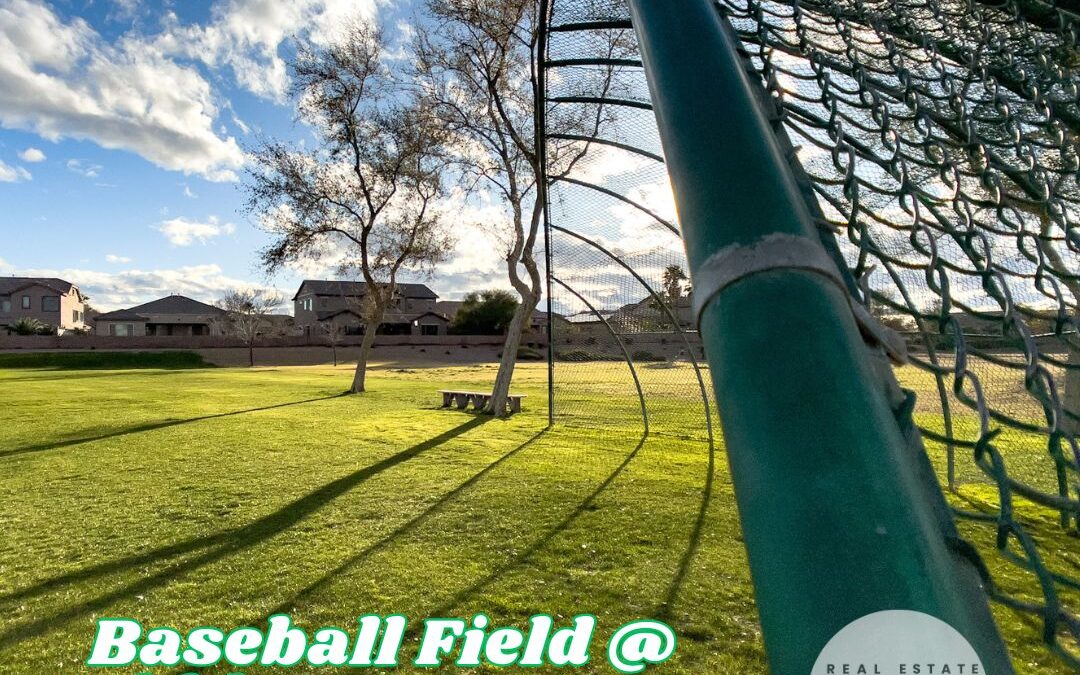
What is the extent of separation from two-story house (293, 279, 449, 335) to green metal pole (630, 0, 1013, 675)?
62187mm

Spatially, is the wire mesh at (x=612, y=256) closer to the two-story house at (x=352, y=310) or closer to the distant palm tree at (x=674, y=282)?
the distant palm tree at (x=674, y=282)

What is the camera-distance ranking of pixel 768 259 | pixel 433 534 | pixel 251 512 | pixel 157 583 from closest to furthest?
pixel 768 259 < pixel 157 583 < pixel 433 534 < pixel 251 512

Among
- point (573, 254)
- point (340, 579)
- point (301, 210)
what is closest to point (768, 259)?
point (340, 579)

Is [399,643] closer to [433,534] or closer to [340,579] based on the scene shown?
[340,579]

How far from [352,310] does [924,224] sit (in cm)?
6719

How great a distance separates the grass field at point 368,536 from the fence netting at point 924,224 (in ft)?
4.44

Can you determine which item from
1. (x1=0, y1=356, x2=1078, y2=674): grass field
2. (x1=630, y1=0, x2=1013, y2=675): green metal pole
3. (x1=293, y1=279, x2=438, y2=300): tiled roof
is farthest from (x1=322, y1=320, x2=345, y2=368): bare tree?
(x1=630, y1=0, x2=1013, y2=675): green metal pole

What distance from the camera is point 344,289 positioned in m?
69.7

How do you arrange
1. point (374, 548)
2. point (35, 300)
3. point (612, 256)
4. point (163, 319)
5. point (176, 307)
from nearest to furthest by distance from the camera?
point (374, 548), point (612, 256), point (35, 300), point (163, 319), point (176, 307)

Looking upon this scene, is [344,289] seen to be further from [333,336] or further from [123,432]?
[123,432]

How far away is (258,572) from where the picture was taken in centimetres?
395

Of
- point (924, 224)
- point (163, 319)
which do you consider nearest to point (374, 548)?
point (924, 224)

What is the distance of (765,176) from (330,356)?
159 ft

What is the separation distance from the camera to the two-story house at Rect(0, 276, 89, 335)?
61.2 m
